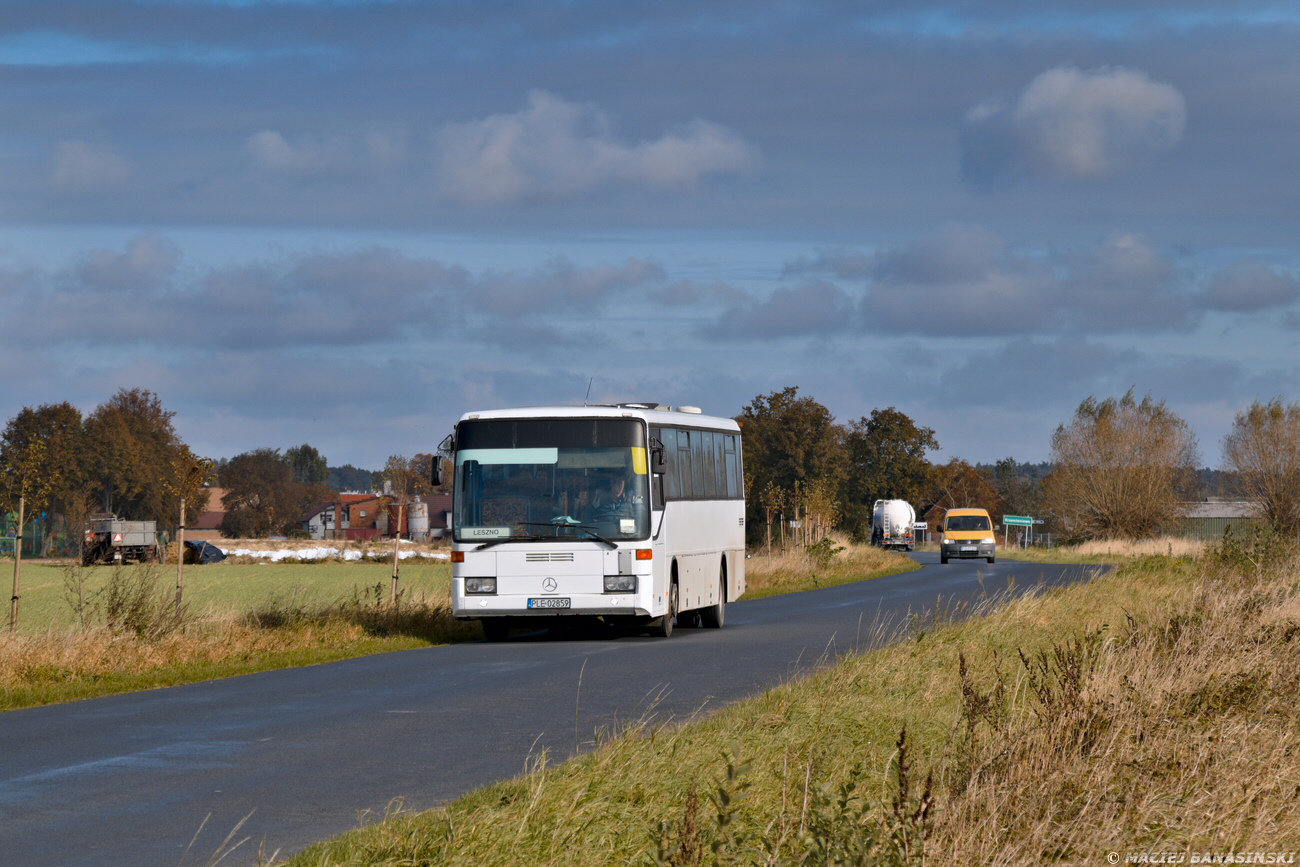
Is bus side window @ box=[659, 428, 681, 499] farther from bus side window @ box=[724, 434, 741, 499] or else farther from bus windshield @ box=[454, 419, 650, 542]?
bus side window @ box=[724, 434, 741, 499]

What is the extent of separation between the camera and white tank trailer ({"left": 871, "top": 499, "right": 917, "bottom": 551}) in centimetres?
9606

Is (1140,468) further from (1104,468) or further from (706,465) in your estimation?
(706,465)

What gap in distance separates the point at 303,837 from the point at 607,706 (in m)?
6.21

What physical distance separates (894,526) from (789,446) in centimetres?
2181

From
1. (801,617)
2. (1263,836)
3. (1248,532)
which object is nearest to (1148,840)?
(1263,836)

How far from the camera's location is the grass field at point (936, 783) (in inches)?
251

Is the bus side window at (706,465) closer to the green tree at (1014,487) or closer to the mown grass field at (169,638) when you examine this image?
the mown grass field at (169,638)

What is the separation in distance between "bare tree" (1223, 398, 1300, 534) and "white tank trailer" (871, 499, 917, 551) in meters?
19.6

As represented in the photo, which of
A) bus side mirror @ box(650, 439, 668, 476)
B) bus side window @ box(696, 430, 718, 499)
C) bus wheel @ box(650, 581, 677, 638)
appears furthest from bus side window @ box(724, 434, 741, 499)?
bus side mirror @ box(650, 439, 668, 476)

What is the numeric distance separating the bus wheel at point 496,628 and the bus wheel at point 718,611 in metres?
4.21

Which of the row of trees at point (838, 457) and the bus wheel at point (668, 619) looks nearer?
the bus wheel at point (668, 619)

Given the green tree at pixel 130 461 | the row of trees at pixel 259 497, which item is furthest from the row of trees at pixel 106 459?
the row of trees at pixel 259 497

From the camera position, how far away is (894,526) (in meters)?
96.4

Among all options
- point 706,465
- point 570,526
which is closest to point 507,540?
point 570,526
